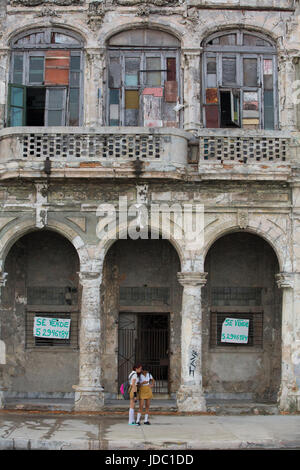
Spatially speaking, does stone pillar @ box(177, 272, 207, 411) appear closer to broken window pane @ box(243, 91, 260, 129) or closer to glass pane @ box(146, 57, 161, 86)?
broken window pane @ box(243, 91, 260, 129)

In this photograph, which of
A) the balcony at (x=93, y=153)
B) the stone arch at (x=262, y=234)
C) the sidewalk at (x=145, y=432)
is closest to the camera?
the sidewalk at (x=145, y=432)

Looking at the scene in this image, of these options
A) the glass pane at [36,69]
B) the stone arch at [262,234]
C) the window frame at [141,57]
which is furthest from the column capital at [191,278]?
the glass pane at [36,69]

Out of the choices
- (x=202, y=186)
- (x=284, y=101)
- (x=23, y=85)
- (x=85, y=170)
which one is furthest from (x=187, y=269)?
(x=23, y=85)

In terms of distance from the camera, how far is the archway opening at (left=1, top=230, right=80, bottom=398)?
1881 centimetres

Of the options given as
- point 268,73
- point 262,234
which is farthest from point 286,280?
point 268,73

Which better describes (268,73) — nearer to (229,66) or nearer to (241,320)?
(229,66)

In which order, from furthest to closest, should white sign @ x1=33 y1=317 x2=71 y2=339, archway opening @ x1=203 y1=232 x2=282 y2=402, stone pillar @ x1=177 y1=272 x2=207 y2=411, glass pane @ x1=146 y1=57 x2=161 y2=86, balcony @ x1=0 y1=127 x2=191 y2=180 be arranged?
white sign @ x1=33 y1=317 x2=71 y2=339 < archway opening @ x1=203 y1=232 x2=282 y2=402 < glass pane @ x1=146 y1=57 x2=161 y2=86 < balcony @ x1=0 y1=127 x2=191 y2=180 < stone pillar @ x1=177 y1=272 x2=207 y2=411

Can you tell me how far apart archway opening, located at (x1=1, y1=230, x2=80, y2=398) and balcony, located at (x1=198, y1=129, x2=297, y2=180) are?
440cm

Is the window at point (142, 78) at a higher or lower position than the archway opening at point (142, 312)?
higher

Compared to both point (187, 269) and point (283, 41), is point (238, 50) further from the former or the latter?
point (187, 269)

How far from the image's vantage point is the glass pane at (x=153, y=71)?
59.9ft

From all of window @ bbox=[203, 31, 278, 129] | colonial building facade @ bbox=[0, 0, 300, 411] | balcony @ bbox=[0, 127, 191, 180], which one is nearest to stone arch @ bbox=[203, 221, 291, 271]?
colonial building facade @ bbox=[0, 0, 300, 411]

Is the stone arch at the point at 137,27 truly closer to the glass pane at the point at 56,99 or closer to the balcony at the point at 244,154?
the glass pane at the point at 56,99

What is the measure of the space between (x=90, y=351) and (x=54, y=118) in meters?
5.68
